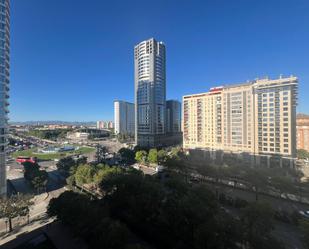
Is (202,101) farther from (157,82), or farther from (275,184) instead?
(275,184)

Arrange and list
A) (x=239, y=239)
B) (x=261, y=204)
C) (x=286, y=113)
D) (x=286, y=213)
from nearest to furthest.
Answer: (x=239, y=239)
(x=261, y=204)
(x=286, y=213)
(x=286, y=113)

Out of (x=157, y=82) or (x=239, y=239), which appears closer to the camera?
(x=239, y=239)

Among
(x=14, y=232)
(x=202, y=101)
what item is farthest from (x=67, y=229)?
(x=202, y=101)

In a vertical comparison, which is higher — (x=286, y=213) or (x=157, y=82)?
(x=157, y=82)

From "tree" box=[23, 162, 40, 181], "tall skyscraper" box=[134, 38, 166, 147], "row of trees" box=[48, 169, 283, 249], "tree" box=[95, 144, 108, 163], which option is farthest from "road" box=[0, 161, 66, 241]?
"tall skyscraper" box=[134, 38, 166, 147]

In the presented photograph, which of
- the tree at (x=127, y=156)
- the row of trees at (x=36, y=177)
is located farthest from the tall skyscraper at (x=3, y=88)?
the tree at (x=127, y=156)

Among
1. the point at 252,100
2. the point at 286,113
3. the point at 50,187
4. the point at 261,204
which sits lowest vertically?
the point at 50,187

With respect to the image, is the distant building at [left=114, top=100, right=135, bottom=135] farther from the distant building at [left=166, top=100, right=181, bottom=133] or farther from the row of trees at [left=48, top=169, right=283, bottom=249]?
the row of trees at [left=48, top=169, right=283, bottom=249]
